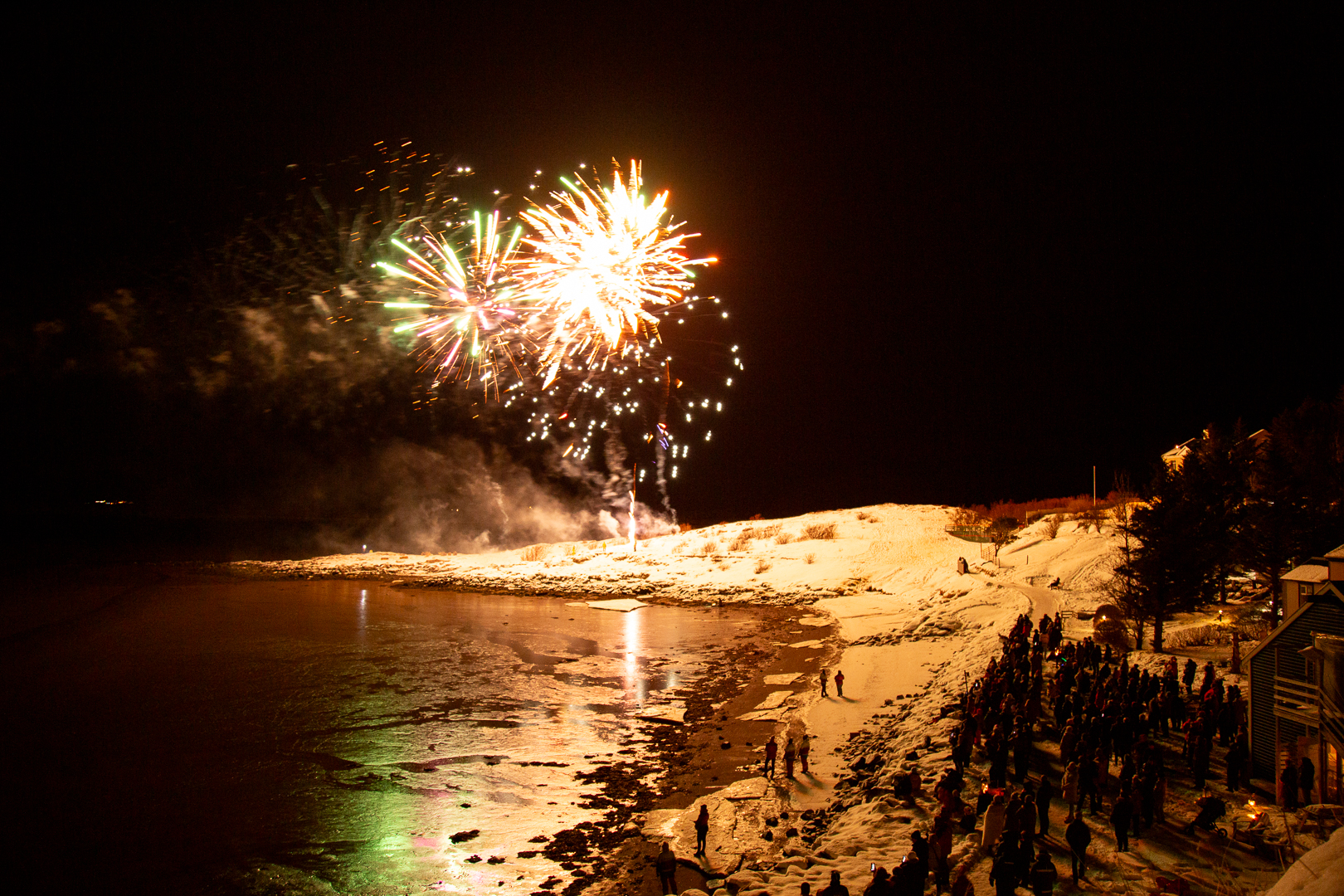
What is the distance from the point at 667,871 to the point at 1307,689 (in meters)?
9.64

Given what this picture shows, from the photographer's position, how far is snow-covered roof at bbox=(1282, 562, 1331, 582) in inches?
442

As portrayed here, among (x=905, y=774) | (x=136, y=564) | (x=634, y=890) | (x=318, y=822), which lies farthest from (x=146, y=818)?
(x=136, y=564)

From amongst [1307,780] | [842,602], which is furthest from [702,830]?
[842,602]

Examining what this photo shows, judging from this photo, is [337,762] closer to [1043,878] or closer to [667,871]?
[667,871]

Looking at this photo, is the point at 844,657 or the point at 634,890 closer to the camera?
the point at 634,890

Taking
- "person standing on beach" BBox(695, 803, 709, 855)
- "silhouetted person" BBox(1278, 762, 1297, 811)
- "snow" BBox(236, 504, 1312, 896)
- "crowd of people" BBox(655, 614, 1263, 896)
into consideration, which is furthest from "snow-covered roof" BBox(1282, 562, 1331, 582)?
"person standing on beach" BBox(695, 803, 709, 855)

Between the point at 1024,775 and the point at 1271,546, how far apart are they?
43.5 ft

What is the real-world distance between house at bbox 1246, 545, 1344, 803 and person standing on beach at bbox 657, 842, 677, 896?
893 cm

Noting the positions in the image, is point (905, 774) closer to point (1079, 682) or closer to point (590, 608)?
point (1079, 682)

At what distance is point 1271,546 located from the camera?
1838 cm

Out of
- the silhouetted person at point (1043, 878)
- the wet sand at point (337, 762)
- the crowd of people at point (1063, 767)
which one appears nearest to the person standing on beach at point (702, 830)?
the crowd of people at point (1063, 767)

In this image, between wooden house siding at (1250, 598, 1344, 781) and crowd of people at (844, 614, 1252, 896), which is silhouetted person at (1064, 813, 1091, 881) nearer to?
crowd of people at (844, 614, 1252, 896)

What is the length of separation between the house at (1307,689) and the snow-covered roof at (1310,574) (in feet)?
0.09

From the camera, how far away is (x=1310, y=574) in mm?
11508
